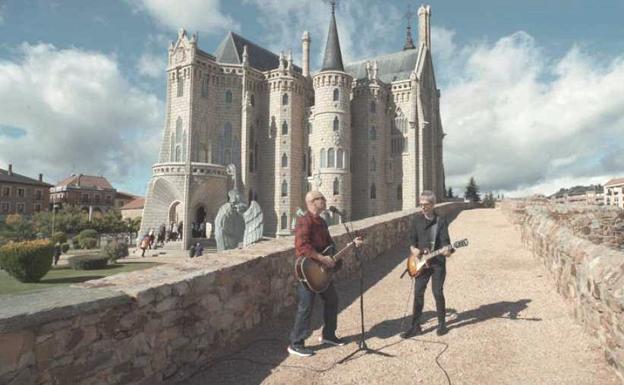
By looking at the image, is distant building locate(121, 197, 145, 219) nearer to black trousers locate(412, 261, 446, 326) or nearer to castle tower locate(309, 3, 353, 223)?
castle tower locate(309, 3, 353, 223)

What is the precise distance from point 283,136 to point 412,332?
37.3 metres

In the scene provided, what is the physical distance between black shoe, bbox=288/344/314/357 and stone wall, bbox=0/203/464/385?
70 cm

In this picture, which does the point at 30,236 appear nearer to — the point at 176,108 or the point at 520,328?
the point at 176,108

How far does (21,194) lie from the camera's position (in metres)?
72.0

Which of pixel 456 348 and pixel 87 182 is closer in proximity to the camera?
pixel 456 348

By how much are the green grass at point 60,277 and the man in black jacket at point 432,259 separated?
18838 mm

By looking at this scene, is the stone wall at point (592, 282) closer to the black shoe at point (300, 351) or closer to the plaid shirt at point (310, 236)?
the plaid shirt at point (310, 236)

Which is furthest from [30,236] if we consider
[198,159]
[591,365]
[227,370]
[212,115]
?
[591,365]

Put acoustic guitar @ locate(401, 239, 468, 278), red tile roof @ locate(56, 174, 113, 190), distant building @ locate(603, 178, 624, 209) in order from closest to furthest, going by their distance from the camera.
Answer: acoustic guitar @ locate(401, 239, 468, 278)
red tile roof @ locate(56, 174, 113, 190)
distant building @ locate(603, 178, 624, 209)

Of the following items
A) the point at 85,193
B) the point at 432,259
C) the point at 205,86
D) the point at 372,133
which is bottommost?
the point at 432,259

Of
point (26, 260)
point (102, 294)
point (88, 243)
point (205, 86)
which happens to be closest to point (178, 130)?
point (205, 86)

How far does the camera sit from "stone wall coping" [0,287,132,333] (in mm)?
2764

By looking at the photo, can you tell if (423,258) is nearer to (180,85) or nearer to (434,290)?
(434,290)

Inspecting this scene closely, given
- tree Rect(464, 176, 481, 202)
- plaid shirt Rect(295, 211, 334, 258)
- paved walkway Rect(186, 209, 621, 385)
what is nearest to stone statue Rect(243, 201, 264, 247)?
paved walkway Rect(186, 209, 621, 385)
